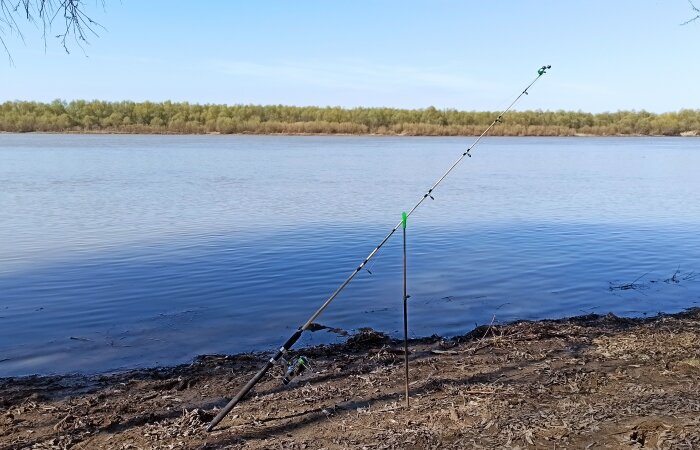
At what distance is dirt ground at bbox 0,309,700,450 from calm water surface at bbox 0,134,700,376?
1.45 m

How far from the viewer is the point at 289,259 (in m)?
12.7

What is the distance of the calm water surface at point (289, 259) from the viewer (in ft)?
27.7

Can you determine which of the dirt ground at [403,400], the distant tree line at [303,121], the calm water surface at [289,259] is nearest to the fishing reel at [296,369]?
the dirt ground at [403,400]

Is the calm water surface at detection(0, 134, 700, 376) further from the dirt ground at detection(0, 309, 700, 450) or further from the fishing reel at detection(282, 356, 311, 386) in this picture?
the fishing reel at detection(282, 356, 311, 386)

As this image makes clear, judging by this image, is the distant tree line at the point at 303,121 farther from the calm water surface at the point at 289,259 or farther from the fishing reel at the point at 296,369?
the fishing reel at the point at 296,369

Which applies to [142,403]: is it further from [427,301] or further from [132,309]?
[427,301]

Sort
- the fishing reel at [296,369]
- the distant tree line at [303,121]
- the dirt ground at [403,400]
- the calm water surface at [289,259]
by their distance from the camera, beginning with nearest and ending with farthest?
1. the dirt ground at [403,400]
2. the fishing reel at [296,369]
3. the calm water surface at [289,259]
4. the distant tree line at [303,121]

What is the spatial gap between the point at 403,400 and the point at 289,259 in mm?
7925

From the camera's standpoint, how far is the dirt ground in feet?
13.9

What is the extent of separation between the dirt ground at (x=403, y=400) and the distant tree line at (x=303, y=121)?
7991cm

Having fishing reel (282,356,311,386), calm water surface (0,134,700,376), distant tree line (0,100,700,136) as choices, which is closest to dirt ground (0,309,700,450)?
fishing reel (282,356,311,386)

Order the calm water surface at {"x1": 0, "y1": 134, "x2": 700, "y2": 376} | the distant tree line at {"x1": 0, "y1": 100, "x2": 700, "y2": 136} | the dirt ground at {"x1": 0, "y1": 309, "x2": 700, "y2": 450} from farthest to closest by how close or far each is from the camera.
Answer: the distant tree line at {"x1": 0, "y1": 100, "x2": 700, "y2": 136}, the calm water surface at {"x1": 0, "y1": 134, "x2": 700, "y2": 376}, the dirt ground at {"x1": 0, "y1": 309, "x2": 700, "y2": 450}

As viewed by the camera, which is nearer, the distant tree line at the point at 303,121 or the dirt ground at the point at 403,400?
the dirt ground at the point at 403,400

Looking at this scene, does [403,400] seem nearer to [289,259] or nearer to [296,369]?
[296,369]
